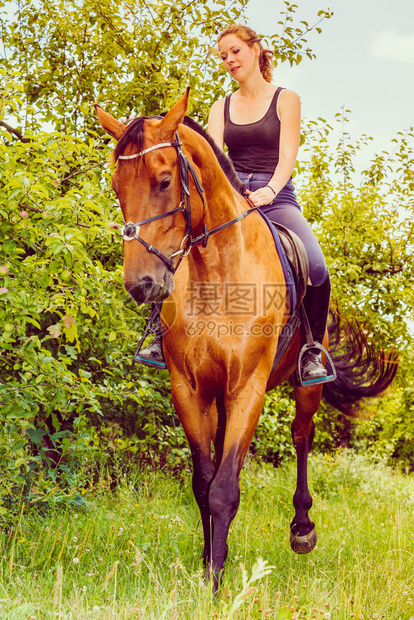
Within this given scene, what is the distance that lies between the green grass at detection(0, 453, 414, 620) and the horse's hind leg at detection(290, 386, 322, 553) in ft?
0.48

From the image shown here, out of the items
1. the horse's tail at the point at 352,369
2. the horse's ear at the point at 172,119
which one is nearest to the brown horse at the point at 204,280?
the horse's ear at the point at 172,119

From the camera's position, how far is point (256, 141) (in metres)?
4.04

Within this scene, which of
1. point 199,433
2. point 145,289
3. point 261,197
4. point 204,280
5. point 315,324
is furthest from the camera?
point 315,324

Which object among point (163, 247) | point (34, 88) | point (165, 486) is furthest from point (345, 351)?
point (34, 88)

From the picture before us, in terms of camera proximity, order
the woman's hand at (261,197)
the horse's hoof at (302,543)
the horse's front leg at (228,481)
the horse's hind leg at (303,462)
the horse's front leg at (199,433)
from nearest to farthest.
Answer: the horse's front leg at (228,481)
the horse's front leg at (199,433)
the woman's hand at (261,197)
the horse's hoof at (302,543)
the horse's hind leg at (303,462)

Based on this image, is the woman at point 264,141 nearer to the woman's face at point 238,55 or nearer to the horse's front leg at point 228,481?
the woman's face at point 238,55

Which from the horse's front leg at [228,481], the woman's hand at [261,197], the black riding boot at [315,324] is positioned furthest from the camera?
the black riding boot at [315,324]

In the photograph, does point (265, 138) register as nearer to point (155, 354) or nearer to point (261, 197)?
point (261, 197)

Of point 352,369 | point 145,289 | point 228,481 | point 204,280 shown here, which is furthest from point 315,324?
point 145,289

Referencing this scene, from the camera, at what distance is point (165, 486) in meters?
5.92

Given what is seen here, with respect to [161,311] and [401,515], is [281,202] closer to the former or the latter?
[161,311]

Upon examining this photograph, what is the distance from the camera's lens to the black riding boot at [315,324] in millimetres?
4152

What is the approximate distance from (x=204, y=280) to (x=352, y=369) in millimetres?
3037

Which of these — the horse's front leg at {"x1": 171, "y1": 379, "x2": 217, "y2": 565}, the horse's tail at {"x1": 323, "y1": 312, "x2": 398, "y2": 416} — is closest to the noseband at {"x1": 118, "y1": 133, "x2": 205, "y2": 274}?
the horse's front leg at {"x1": 171, "y1": 379, "x2": 217, "y2": 565}
